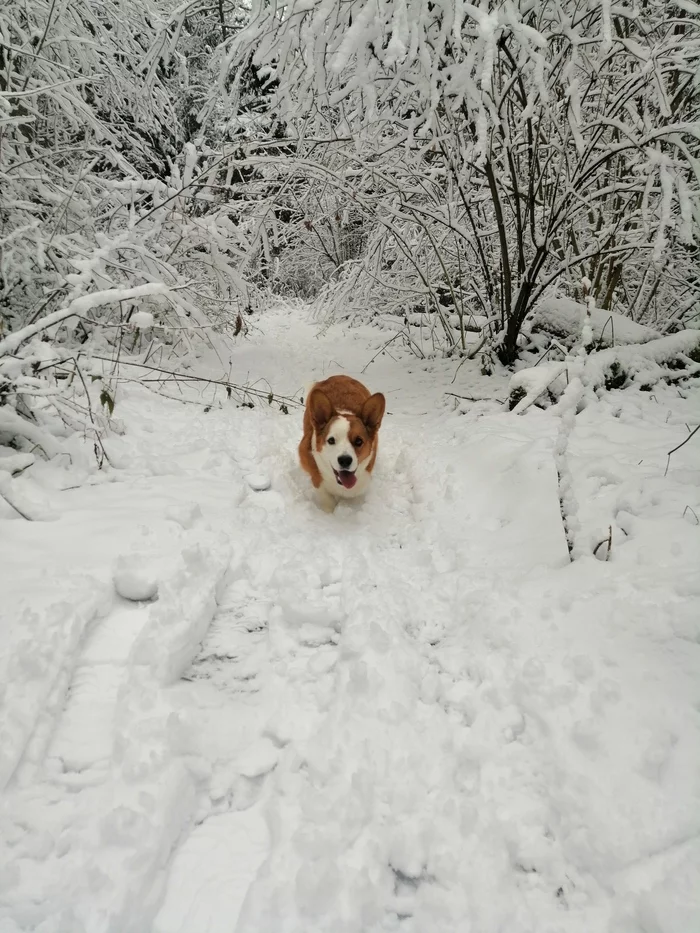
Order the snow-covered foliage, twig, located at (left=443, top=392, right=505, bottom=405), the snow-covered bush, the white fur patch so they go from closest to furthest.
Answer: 1. the snow-covered foliage
2. the snow-covered bush
3. the white fur patch
4. twig, located at (left=443, top=392, right=505, bottom=405)

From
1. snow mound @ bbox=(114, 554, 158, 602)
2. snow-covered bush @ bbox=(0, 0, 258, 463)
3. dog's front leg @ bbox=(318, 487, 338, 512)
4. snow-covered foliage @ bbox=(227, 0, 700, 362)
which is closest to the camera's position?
snow mound @ bbox=(114, 554, 158, 602)

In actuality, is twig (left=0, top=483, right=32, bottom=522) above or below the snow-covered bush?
below

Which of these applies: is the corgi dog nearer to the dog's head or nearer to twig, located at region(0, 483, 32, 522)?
the dog's head

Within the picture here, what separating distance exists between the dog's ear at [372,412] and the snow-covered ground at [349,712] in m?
0.99

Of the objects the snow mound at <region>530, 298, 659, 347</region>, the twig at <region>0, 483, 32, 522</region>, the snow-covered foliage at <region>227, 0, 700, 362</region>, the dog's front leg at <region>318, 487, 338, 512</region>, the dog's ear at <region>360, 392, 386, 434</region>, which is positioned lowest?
the dog's front leg at <region>318, 487, 338, 512</region>

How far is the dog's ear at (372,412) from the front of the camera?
3.72 m

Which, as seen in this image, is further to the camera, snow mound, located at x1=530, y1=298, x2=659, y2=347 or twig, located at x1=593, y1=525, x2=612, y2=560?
snow mound, located at x1=530, y1=298, x2=659, y2=347

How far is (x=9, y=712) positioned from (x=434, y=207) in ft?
20.3

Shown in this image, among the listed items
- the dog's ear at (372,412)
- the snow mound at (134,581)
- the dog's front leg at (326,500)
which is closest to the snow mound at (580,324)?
the dog's ear at (372,412)

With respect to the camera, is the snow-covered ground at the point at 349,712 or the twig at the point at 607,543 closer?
the snow-covered ground at the point at 349,712

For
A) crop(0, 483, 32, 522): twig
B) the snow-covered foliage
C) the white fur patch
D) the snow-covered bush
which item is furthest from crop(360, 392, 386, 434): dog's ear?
crop(0, 483, 32, 522): twig

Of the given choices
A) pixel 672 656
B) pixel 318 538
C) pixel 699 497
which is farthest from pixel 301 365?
pixel 672 656

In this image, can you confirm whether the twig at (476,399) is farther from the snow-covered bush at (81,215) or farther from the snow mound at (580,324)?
the snow-covered bush at (81,215)

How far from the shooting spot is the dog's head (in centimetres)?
341
